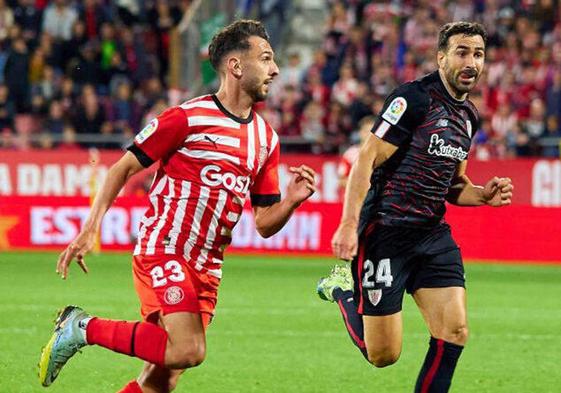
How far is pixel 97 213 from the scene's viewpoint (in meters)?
6.16

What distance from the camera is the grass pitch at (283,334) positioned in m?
8.45

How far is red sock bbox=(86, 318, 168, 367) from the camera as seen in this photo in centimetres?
618

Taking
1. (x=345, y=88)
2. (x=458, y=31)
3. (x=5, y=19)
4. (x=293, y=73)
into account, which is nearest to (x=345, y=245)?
(x=458, y=31)

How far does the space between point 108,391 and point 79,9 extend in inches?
586

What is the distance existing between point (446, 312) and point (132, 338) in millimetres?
1714

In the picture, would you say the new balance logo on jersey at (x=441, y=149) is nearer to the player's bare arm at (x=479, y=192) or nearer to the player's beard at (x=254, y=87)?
the player's bare arm at (x=479, y=192)

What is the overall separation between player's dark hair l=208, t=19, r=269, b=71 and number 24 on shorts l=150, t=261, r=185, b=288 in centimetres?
110

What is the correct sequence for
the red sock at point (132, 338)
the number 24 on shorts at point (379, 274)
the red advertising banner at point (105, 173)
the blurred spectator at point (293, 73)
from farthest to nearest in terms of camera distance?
the blurred spectator at point (293, 73), the red advertising banner at point (105, 173), the number 24 on shorts at point (379, 274), the red sock at point (132, 338)

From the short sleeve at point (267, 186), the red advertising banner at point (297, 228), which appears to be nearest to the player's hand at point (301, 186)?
the short sleeve at point (267, 186)

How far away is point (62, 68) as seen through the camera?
70.8 feet

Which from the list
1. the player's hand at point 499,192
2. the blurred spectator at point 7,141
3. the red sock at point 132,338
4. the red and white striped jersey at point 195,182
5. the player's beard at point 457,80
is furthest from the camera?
the blurred spectator at point 7,141

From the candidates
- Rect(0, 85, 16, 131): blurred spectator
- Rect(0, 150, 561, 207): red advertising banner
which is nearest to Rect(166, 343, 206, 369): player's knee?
Rect(0, 150, 561, 207): red advertising banner

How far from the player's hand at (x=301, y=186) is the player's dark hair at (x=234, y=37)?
726 millimetres

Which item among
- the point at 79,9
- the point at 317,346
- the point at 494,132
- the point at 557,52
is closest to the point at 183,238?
the point at 317,346
